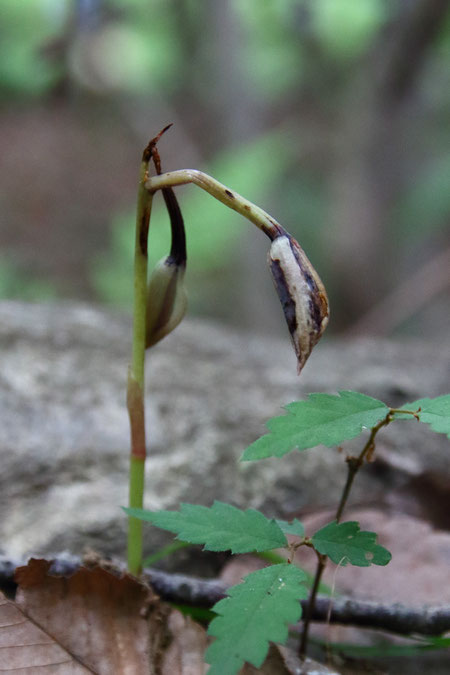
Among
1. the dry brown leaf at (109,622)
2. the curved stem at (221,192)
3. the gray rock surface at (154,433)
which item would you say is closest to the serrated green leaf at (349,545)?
the dry brown leaf at (109,622)

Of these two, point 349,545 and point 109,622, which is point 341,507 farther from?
point 109,622

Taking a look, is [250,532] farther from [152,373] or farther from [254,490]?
[152,373]

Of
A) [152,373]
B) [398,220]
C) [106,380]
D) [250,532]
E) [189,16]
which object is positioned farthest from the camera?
[189,16]

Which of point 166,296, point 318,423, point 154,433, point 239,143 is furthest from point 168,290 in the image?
point 239,143

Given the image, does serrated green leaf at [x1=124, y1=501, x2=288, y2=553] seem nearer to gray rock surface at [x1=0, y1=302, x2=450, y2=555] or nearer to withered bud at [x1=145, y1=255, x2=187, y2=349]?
withered bud at [x1=145, y1=255, x2=187, y2=349]

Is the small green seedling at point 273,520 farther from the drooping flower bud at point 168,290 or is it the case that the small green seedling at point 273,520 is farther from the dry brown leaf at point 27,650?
the dry brown leaf at point 27,650

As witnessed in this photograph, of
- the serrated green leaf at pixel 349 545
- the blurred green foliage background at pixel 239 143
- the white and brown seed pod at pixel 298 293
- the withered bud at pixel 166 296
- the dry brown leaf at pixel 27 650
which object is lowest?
the dry brown leaf at pixel 27 650

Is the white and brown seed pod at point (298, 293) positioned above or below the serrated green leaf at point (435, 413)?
above

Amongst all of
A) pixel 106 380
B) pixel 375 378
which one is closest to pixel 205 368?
pixel 106 380
